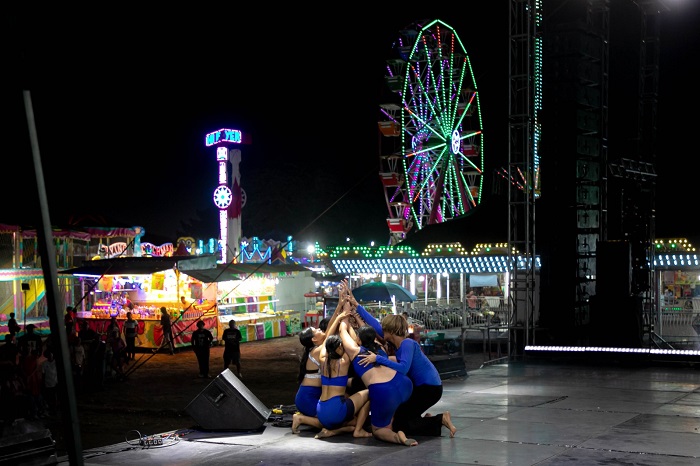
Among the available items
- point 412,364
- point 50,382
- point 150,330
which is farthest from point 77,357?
point 412,364

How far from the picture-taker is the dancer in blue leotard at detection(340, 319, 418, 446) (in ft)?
29.8

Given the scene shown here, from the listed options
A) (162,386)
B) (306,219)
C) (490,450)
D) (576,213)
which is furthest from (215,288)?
(306,219)

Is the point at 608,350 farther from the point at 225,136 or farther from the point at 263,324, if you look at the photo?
the point at 225,136

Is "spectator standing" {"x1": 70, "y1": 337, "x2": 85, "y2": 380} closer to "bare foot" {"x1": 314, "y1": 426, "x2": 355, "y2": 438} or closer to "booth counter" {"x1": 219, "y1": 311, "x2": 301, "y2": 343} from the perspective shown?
"bare foot" {"x1": 314, "y1": 426, "x2": 355, "y2": 438}

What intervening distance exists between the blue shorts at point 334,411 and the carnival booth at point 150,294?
624 inches

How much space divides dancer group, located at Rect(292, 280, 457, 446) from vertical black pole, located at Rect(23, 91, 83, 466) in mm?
5096

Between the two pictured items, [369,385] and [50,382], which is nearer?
[369,385]

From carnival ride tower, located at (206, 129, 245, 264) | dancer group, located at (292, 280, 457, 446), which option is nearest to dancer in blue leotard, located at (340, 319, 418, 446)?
dancer group, located at (292, 280, 457, 446)

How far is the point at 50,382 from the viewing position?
14.1 meters

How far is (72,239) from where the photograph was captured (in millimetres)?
33375

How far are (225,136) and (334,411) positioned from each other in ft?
80.7

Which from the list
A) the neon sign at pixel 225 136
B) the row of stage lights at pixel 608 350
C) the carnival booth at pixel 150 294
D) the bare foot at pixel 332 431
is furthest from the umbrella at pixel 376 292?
the bare foot at pixel 332 431

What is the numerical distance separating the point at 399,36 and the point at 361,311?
24.9m

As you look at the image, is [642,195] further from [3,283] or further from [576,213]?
[3,283]
